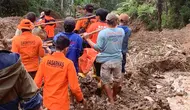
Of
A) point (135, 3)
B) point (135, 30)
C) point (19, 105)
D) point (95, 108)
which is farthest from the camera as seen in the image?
point (135, 3)

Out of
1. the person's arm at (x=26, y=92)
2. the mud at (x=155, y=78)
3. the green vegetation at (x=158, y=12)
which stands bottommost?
the mud at (x=155, y=78)

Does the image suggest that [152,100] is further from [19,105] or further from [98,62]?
[19,105]

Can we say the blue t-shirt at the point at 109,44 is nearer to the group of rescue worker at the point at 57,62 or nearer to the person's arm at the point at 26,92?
the group of rescue worker at the point at 57,62

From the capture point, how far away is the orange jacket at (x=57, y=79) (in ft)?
17.3

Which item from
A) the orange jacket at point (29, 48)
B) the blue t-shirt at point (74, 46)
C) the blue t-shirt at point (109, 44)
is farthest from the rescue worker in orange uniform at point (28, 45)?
the blue t-shirt at point (109, 44)

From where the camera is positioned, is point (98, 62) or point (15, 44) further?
point (98, 62)

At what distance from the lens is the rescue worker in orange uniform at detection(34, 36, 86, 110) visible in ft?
17.3

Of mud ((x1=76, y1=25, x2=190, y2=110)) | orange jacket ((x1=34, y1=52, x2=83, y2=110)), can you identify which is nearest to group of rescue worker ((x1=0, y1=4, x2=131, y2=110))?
orange jacket ((x1=34, y1=52, x2=83, y2=110))

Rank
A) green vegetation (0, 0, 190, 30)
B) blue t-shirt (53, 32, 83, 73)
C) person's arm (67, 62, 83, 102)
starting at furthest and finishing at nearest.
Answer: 1. green vegetation (0, 0, 190, 30)
2. blue t-shirt (53, 32, 83, 73)
3. person's arm (67, 62, 83, 102)

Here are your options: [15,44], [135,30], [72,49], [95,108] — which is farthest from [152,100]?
[135,30]

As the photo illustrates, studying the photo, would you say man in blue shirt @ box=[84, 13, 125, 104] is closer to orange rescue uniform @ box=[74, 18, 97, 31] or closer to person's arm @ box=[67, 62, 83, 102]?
orange rescue uniform @ box=[74, 18, 97, 31]

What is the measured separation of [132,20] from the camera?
24.9m

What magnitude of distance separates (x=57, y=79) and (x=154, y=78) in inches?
255

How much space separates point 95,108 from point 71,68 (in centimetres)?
272
